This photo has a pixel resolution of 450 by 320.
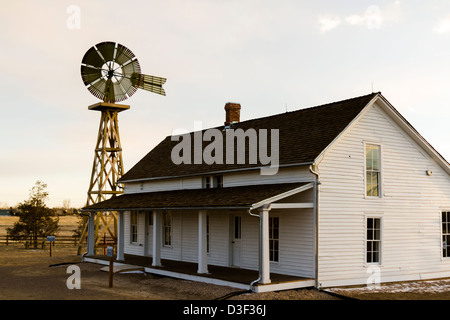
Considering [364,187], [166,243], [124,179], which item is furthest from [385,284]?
[124,179]

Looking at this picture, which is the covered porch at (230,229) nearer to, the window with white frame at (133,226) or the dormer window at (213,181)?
the dormer window at (213,181)

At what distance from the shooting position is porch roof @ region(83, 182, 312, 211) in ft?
51.7

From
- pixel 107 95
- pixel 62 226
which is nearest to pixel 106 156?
pixel 107 95

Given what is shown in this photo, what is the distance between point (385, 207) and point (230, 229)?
5762 millimetres

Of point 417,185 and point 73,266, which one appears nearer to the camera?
point 417,185

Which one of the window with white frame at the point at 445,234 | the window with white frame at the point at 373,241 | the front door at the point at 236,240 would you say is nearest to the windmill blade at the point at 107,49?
the front door at the point at 236,240

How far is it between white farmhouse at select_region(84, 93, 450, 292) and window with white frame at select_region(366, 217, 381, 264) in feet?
0.11

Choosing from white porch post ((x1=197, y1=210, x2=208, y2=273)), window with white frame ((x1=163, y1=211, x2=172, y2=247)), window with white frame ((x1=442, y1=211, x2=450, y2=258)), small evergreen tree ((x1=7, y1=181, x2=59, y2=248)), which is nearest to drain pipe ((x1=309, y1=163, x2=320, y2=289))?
white porch post ((x1=197, y1=210, x2=208, y2=273))

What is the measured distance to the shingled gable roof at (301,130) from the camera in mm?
17078

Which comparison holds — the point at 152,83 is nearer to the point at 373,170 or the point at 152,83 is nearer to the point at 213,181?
the point at 213,181
